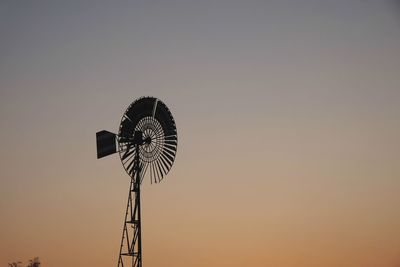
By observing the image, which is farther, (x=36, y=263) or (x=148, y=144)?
(x=36, y=263)

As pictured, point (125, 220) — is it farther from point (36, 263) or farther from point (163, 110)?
point (36, 263)

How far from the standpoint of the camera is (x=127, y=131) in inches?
2275

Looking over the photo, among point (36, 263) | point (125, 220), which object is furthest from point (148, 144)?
point (36, 263)

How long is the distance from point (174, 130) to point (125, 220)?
824 cm

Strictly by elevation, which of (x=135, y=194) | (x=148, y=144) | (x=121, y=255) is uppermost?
(x=148, y=144)

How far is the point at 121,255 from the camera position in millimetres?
56594

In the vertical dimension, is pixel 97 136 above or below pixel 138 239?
above

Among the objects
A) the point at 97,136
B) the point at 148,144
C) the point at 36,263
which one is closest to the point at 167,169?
the point at 148,144

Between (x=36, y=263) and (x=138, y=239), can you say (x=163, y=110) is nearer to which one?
(x=138, y=239)

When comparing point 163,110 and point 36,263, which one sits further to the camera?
point 36,263

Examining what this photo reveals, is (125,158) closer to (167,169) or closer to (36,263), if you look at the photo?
(167,169)

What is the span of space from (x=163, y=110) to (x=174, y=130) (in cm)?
187

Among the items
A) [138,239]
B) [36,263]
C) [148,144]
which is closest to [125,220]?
[138,239]

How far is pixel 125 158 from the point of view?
189 ft
